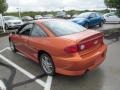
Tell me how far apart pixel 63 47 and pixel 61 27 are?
1.22 m

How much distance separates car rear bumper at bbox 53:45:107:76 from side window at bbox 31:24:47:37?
1.00 meters

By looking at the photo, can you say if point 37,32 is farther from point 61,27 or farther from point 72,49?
point 72,49

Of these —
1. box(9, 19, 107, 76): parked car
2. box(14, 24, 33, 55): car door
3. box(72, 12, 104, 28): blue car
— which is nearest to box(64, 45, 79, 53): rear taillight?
box(9, 19, 107, 76): parked car

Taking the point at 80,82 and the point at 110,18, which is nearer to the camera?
the point at 80,82

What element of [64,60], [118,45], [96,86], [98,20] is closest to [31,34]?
[64,60]

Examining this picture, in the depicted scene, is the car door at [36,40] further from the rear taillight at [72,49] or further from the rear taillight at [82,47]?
the rear taillight at [82,47]

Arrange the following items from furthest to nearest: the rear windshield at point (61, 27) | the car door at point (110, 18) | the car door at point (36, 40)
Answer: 1. the car door at point (110, 18)
2. the car door at point (36, 40)
3. the rear windshield at point (61, 27)

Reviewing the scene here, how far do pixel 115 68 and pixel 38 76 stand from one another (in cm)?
221

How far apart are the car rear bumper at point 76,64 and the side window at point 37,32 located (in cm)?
100

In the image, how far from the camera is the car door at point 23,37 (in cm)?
721

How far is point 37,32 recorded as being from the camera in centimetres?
663

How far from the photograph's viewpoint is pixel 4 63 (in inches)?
306

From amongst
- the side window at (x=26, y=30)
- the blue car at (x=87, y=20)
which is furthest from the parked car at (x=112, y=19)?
the side window at (x=26, y=30)

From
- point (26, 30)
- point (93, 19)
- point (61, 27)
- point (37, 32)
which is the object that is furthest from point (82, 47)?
point (93, 19)
